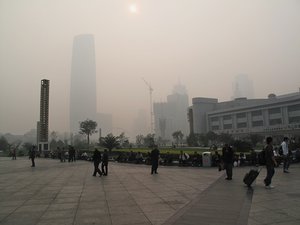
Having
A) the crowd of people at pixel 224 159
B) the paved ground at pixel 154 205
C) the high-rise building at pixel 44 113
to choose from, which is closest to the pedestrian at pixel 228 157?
the crowd of people at pixel 224 159

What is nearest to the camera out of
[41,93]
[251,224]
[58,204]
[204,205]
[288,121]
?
[251,224]

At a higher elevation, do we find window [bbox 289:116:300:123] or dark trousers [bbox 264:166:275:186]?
window [bbox 289:116:300:123]

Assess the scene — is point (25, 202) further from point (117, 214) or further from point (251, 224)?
point (251, 224)

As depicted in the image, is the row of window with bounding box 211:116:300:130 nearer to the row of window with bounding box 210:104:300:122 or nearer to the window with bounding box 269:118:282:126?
the window with bounding box 269:118:282:126

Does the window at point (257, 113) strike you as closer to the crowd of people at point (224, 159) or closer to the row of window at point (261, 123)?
the row of window at point (261, 123)

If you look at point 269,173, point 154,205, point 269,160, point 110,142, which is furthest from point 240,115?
point 154,205

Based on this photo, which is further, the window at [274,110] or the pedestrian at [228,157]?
the window at [274,110]

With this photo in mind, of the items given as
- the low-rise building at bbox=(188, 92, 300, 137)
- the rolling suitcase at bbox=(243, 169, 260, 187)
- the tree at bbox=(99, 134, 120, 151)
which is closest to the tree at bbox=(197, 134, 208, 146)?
the low-rise building at bbox=(188, 92, 300, 137)

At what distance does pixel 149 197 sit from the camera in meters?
10.7

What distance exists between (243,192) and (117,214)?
16.0ft

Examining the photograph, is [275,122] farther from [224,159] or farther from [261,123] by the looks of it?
[224,159]

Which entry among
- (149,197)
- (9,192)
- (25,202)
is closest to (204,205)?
(149,197)

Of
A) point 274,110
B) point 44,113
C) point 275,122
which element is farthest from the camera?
point 274,110

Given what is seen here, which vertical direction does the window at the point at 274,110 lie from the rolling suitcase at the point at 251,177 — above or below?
above
